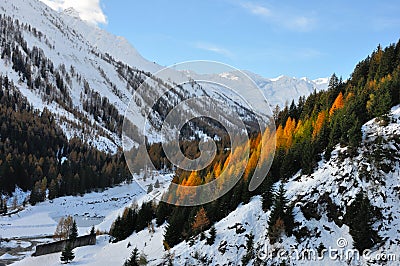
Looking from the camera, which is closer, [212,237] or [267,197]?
[212,237]

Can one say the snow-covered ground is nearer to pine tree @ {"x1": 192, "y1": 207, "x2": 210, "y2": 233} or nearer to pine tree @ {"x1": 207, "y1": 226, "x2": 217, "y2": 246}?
pine tree @ {"x1": 192, "y1": 207, "x2": 210, "y2": 233}

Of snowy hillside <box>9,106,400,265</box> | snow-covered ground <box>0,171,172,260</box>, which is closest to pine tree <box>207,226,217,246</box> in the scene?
snowy hillside <box>9,106,400,265</box>

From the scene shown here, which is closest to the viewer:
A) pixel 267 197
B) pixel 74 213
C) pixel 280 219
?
pixel 280 219

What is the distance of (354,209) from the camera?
27.6 meters

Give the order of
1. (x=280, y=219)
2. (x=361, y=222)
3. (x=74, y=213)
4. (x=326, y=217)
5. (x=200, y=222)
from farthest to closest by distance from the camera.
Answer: (x=74, y=213)
(x=200, y=222)
(x=280, y=219)
(x=326, y=217)
(x=361, y=222)

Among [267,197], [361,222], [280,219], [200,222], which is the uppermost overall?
[267,197]

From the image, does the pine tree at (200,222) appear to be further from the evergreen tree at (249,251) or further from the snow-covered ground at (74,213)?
the snow-covered ground at (74,213)

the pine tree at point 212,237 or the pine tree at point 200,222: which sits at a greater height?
the pine tree at point 200,222

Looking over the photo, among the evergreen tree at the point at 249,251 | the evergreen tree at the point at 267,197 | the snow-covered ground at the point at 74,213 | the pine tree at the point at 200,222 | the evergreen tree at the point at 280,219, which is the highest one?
the evergreen tree at the point at 267,197

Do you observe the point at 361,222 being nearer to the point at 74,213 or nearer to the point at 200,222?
the point at 200,222

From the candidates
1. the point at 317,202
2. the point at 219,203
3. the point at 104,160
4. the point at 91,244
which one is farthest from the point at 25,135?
the point at 317,202

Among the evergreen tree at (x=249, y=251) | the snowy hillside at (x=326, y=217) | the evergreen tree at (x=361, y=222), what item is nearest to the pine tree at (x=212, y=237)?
the snowy hillside at (x=326, y=217)

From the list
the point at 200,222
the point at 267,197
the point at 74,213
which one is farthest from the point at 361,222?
the point at 74,213

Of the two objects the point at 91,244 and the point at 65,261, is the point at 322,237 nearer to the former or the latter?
the point at 65,261
